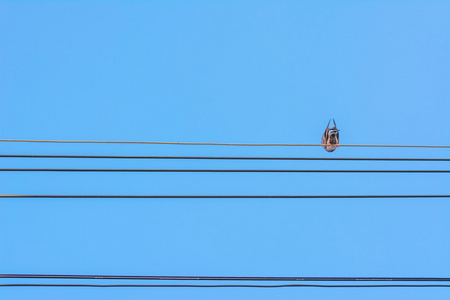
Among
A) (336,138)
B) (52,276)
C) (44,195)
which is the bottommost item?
(52,276)

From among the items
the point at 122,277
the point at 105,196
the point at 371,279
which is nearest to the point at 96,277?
the point at 122,277

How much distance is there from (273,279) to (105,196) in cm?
239

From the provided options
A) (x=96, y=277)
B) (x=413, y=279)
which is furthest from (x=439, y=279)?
(x=96, y=277)

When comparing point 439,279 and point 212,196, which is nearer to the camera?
point 439,279

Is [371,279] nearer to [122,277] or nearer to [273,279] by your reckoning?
[273,279]

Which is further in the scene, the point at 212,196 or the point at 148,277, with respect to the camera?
the point at 212,196

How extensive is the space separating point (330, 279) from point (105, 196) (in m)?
3.05

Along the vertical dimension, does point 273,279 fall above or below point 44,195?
below

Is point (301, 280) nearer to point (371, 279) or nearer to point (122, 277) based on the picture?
point (371, 279)

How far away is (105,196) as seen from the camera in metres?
4.91

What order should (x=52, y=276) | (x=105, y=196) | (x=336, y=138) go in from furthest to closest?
(x=336, y=138), (x=105, y=196), (x=52, y=276)

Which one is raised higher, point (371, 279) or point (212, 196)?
point (212, 196)

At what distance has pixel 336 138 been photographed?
599 centimetres

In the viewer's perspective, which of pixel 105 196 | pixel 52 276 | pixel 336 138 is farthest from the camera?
pixel 336 138
